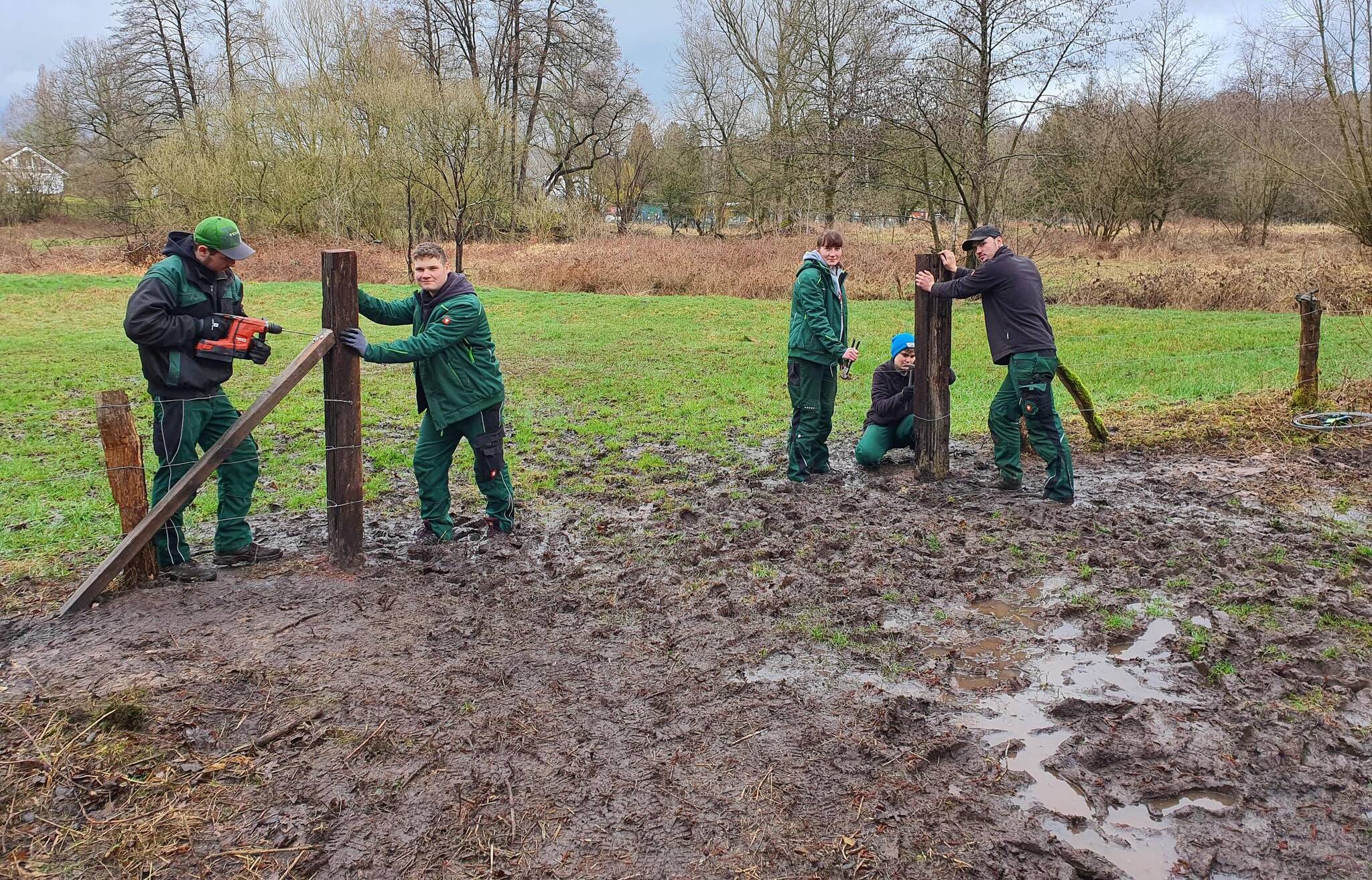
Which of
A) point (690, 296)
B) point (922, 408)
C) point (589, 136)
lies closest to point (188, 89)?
point (589, 136)

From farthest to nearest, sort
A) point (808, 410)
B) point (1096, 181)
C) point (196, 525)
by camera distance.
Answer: point (1096, 181)
point (808, 410)
point (196, 525)

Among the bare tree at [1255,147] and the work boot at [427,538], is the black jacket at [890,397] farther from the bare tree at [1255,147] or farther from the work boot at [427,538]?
the bare tree at [1255,147]

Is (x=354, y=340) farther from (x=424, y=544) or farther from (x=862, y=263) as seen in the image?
(x=862, y=263)

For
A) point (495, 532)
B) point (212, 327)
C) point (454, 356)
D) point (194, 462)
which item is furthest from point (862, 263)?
Result: point (194, 462)

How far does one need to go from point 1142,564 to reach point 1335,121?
19872 mm

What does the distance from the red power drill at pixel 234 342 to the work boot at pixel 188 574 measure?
1314mm

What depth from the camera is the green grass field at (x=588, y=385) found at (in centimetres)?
785

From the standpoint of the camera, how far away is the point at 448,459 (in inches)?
255

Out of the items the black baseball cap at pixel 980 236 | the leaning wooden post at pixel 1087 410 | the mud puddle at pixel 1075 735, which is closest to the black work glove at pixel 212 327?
the mud puddle at pixel 1075 735

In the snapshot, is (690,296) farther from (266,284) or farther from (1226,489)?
(1226,489)

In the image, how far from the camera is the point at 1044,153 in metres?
20.0

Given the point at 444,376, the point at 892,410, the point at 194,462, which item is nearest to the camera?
the point at 194,462

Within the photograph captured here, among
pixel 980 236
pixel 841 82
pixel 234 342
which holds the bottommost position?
pixel 234 342

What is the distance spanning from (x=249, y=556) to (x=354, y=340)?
1.68 m
